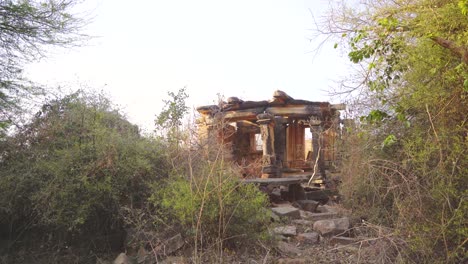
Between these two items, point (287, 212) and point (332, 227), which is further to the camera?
point (287, 212)

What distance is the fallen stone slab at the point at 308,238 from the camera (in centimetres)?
810

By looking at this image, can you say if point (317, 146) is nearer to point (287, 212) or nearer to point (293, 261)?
point (287, 212)

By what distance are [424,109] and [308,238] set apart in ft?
9.91

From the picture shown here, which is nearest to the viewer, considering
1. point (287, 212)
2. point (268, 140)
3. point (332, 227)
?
point (332, 227)

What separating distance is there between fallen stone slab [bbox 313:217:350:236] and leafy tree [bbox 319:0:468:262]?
3.22ft

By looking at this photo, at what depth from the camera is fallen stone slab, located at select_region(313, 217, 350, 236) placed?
329 inches

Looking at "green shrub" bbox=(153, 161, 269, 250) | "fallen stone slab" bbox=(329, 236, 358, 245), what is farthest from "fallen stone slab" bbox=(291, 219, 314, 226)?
"green shrub" bbox=(153, 161, 269, 250)

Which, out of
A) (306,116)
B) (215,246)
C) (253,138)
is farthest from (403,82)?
(253,138)

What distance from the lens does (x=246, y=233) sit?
726 cm

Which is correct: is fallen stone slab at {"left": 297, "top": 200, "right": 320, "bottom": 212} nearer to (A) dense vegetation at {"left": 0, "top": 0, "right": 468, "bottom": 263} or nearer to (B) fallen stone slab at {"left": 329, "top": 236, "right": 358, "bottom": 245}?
(A) dense vegetation at {"left": 0, "top": 0, "right": 468, "bottom": 263}

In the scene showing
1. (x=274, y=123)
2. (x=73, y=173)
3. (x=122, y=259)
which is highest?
(x=274, y=123)

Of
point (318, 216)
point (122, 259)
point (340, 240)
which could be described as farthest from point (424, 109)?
point (122, 259)

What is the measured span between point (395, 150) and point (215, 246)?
11.5 feet

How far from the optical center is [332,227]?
8.41 m
